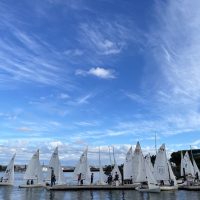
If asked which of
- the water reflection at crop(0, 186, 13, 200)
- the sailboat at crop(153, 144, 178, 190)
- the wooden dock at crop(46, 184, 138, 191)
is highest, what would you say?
the sailboat at crop(153, 144, 178, 190)

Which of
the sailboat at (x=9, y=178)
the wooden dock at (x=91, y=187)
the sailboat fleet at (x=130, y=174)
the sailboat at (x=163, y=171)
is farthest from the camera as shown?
the sailboat at (x=9, y=178)

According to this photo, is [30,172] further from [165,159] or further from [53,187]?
[165,159]

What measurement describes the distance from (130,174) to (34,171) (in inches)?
784

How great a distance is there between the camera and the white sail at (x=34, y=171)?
72.8 meters

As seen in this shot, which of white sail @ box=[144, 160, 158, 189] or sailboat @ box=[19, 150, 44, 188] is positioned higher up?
sailboat @ box=[19, 150, 44, 188]

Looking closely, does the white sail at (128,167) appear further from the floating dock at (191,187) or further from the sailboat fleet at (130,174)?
the floating dock at (191,187)

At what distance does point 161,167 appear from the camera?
63.3 m

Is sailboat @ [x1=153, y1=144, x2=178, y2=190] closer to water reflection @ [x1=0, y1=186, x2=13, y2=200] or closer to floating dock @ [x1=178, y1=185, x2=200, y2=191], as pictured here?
floating dock @ [x1=178, y1=185, x2=200, y2=191]

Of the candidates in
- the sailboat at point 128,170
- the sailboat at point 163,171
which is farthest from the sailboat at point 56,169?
the sailboat at point 163,171

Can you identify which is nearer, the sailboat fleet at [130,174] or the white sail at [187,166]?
the sailboat fleet at [130,174]

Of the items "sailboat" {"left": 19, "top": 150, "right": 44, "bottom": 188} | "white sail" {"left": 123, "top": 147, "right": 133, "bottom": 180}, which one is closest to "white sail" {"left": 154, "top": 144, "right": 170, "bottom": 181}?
"white sail" {"left": 123, "top": 147, "right": 133, "bottom": 180}

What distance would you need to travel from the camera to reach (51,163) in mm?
68375

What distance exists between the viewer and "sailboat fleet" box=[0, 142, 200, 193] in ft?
203

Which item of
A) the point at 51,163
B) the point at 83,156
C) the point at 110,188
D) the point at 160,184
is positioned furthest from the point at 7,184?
the point at 160,184
